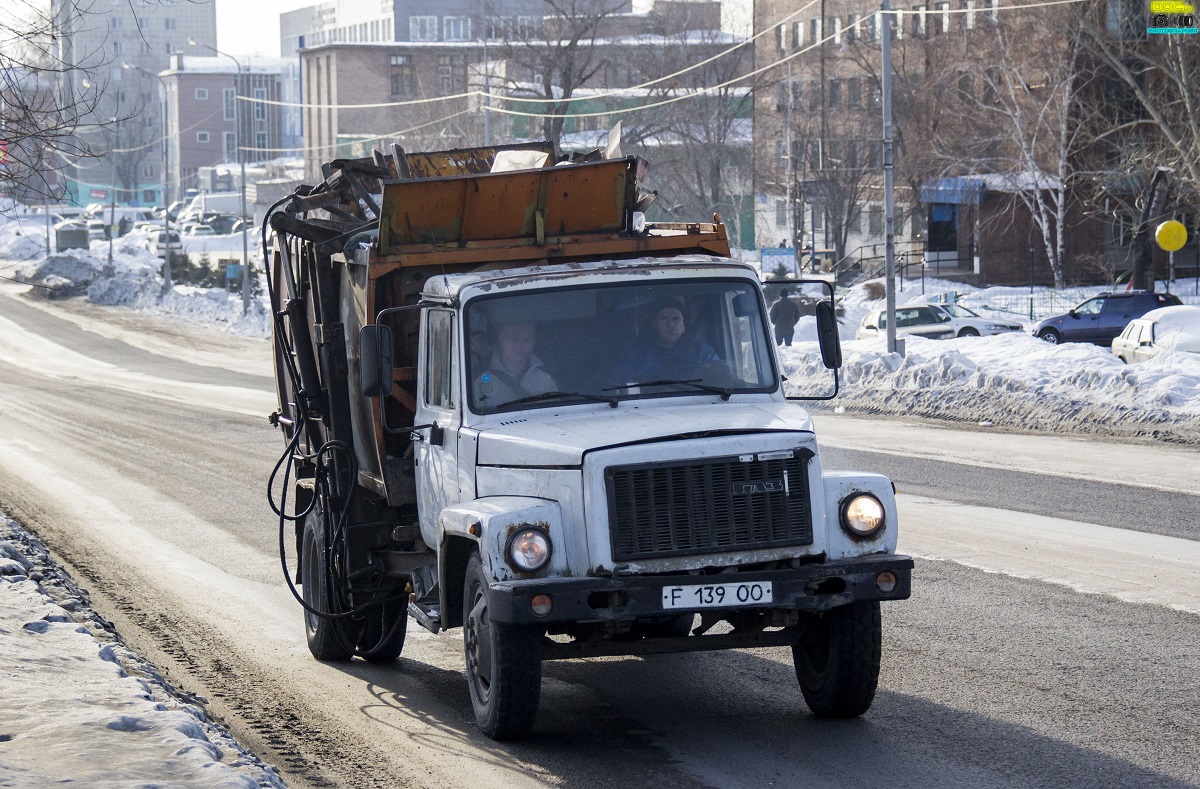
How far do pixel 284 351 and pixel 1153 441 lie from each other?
481 inches

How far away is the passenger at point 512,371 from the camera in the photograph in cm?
711

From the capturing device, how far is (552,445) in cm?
648

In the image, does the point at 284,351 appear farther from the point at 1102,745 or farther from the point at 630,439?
the point at 1102,745

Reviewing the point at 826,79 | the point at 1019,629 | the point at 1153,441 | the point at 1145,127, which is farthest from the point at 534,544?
the point at 826,79

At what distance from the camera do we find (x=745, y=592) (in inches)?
248

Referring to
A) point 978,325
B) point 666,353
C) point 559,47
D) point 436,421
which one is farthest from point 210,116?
point 666,353

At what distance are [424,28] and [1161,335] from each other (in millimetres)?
142259

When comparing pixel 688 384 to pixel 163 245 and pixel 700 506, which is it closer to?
pixel 700 506

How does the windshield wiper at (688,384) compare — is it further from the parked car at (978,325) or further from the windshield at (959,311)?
the windshield at (959,311)

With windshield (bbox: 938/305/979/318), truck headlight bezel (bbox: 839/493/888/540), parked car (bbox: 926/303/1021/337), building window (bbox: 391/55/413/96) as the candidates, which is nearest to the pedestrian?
truck headlight bezel (bbox: 839/493/888/540)

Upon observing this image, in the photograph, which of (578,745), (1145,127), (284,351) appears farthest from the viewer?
(1145,127)

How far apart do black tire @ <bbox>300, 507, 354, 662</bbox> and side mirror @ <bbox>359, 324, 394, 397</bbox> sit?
186cm

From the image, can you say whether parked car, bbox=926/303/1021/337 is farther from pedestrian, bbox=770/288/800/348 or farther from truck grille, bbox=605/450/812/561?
truck grille, bbox=605/450/812/561

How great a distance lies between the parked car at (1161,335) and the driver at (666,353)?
18.6 m
